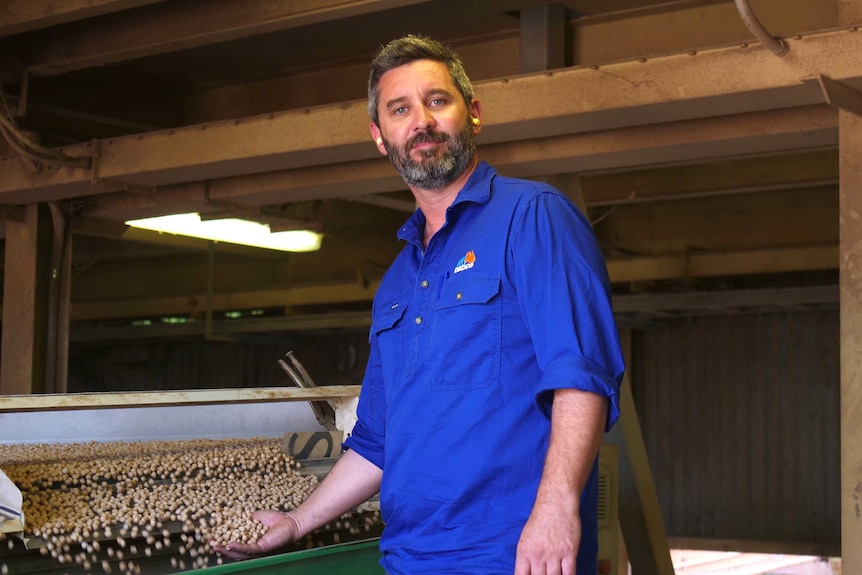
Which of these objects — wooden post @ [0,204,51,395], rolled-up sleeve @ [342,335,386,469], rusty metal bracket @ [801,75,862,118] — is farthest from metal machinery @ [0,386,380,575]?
wooden post @ [0,204,51,395]

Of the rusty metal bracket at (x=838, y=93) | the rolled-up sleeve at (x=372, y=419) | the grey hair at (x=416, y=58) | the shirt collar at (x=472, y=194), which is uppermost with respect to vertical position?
the rusty metal bracket at (x=838, y=93)

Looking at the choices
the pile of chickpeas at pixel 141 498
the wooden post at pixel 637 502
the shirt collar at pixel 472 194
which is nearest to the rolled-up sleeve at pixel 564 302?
the shirt collar at pixel 472 194

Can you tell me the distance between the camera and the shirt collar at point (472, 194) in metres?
1.71

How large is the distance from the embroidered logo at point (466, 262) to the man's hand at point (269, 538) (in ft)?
2.39

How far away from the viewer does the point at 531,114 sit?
127 inches

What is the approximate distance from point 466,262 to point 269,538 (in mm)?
761

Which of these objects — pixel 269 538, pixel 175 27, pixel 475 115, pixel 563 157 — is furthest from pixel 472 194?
pixel 175 27

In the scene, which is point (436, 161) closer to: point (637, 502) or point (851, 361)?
point (851, 361)

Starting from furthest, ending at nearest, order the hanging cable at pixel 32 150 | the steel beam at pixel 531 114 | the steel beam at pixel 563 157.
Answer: the hanging cable at pixel 32 150
the steel beam at pixel 563 157
the steel beam at pixel 531 114

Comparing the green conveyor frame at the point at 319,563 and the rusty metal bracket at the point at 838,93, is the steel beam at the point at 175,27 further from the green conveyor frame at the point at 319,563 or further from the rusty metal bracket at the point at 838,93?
the green conveyor frame at the point at 319,563

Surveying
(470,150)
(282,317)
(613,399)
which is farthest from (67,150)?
(282,317)

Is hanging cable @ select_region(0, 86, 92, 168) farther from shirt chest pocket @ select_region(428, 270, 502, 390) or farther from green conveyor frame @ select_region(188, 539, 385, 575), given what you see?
shirt chest pocket @ select_region(428, 270, 502, 390)

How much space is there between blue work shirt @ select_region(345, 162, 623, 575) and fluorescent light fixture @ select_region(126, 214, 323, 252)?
3.27 metres

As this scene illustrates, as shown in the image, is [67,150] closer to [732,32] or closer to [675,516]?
[732,32]
